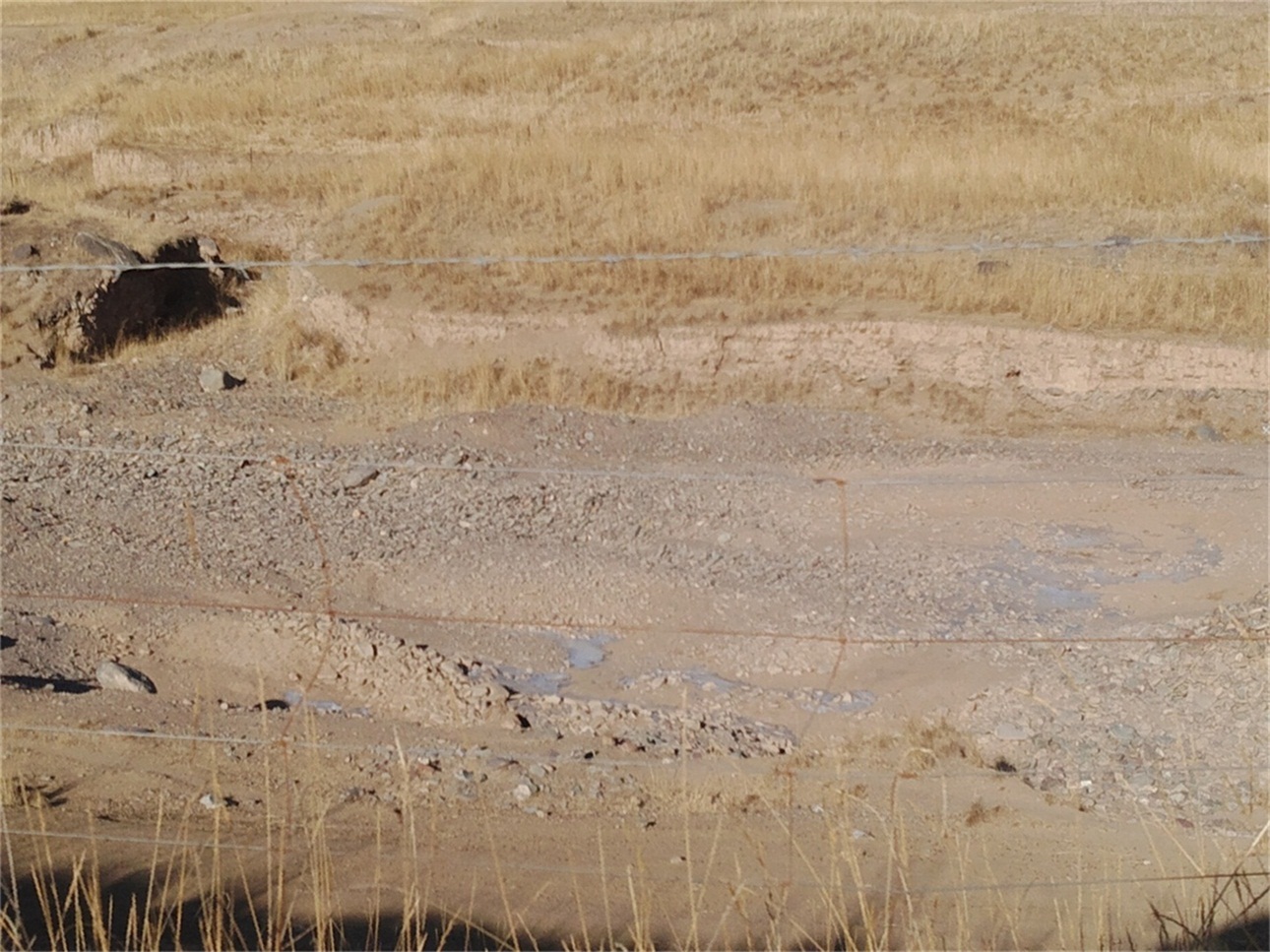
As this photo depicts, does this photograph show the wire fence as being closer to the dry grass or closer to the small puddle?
the small puddle

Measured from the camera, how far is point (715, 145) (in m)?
17.0

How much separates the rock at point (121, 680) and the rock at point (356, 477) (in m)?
3.34

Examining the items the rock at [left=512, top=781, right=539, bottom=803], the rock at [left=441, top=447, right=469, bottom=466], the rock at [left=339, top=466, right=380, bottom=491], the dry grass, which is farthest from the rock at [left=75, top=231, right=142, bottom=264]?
the rock at [left=512, top=781, right=539, bottom=803]

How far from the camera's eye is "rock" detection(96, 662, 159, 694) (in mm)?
6570

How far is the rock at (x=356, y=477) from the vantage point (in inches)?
391

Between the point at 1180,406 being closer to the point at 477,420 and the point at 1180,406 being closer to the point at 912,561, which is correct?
the point at 912,561

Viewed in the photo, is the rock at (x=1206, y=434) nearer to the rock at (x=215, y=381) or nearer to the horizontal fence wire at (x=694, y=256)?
the horizontal fence wire at (x=694, y=256)

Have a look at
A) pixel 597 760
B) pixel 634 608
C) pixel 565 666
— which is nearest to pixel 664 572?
pixel 634 608

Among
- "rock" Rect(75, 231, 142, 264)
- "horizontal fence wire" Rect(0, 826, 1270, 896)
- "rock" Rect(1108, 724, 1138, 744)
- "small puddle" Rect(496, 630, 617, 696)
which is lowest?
"small puddle" Rect(496, 630, 617, 696)

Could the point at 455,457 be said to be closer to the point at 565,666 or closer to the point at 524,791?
the point at 565,666

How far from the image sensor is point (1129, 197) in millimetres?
14797

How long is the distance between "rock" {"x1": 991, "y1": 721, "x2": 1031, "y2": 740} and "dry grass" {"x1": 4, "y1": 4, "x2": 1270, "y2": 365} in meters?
6.51

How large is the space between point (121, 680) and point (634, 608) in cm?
306

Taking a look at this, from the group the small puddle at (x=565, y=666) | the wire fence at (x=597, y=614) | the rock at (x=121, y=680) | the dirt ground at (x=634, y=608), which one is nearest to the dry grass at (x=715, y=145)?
the dirt ground at (x=634, y=608)
